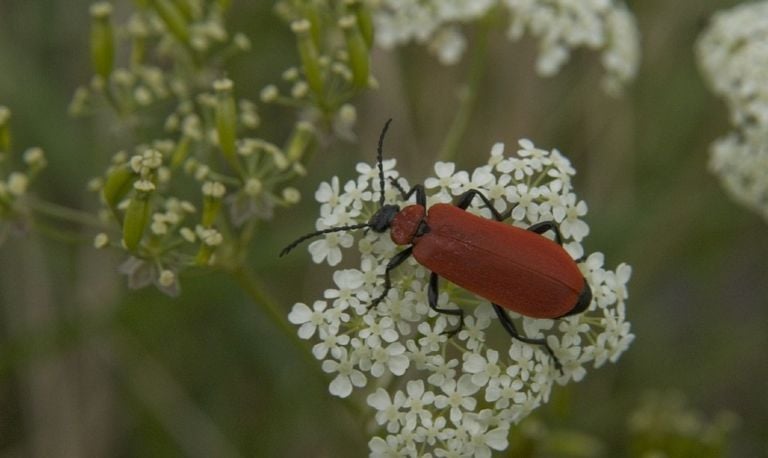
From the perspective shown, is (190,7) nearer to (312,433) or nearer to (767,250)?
(312,433)

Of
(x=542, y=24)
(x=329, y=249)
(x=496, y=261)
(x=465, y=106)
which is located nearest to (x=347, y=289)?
(x=329, y=249)

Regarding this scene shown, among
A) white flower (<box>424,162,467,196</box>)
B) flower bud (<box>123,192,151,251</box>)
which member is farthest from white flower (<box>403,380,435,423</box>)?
flower bud (<box>123,192,151,251</box>)

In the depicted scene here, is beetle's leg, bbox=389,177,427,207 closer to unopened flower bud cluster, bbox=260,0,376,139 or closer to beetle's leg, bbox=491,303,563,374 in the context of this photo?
beetle's leg, bbox=491,303,563,374

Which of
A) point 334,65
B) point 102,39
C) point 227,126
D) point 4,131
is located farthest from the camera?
point 102,39

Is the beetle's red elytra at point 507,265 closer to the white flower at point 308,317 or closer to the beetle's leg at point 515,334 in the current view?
the beetle's leg at point 515,334

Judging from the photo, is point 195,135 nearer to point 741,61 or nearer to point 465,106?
point 465,106
